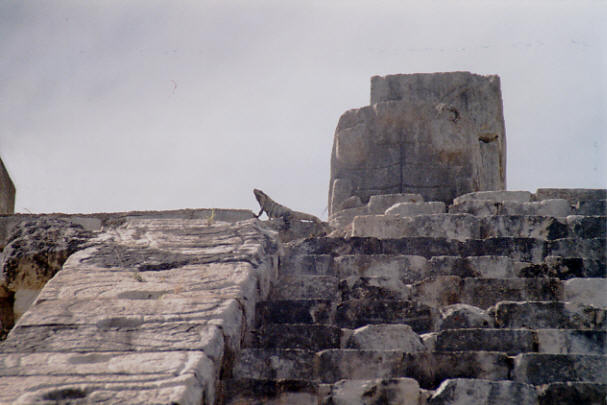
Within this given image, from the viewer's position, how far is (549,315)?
409cm

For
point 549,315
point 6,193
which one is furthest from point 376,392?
point 6,193

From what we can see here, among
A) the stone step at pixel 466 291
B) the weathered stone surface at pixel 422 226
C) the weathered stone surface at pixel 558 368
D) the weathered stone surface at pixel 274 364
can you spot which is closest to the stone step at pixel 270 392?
the weathered stone surface at pixel 274 364

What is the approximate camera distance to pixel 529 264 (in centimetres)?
479

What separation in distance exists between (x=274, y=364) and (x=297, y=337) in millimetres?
275

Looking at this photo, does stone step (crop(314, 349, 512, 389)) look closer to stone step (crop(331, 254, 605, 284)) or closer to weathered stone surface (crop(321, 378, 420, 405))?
weathered stone surface (crop(321, 378, 420, 405))

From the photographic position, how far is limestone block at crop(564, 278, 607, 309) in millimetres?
4398

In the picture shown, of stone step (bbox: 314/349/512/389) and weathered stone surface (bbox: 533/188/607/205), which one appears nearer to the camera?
stone step (bbox: 314/349/512/389)

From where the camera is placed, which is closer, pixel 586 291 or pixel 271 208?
pixel 586 291

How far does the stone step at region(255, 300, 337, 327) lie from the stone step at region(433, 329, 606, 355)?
63 centimetres

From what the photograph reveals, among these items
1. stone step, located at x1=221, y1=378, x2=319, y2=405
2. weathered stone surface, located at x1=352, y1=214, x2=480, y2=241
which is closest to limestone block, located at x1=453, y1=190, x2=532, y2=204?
weathered stone surface, located at x1=352, y1=214, x2=480, y2=241

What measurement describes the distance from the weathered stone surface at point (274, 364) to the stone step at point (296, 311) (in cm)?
47

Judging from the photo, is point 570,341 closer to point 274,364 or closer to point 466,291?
point 466,291

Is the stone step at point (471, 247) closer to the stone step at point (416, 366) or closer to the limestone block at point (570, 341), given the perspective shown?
the limestone block at point (570, 341)

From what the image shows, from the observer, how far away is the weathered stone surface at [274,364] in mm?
3623
